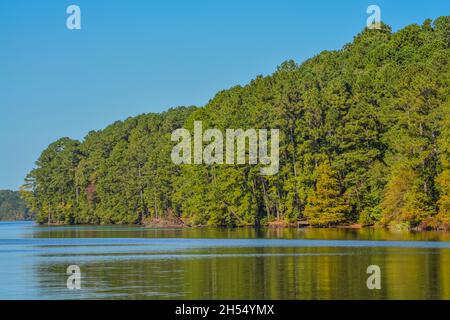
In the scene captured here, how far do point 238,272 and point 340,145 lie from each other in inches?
2499

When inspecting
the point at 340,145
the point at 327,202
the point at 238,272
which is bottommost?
the point at 238,272

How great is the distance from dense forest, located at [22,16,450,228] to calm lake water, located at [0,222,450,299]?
24558mm

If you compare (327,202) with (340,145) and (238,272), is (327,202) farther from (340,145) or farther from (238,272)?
(238,272)

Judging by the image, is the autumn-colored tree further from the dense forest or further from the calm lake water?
the calm lake water

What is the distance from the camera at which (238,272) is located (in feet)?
136

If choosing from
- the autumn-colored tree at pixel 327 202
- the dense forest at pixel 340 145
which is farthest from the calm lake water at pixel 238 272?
the autumn-colored tree at pixel 327 202

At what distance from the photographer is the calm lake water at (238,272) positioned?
1303 inches

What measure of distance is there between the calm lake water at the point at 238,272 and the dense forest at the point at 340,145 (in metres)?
24.6

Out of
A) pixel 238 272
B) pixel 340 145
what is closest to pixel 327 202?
pixel 340 145

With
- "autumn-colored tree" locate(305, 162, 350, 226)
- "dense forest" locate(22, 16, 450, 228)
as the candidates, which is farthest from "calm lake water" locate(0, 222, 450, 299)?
"autumn-colored tree" locate(305, 162, 350, 226)

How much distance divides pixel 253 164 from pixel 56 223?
87.0 meters

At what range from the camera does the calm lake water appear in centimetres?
3309

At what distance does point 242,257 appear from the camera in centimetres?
5159
